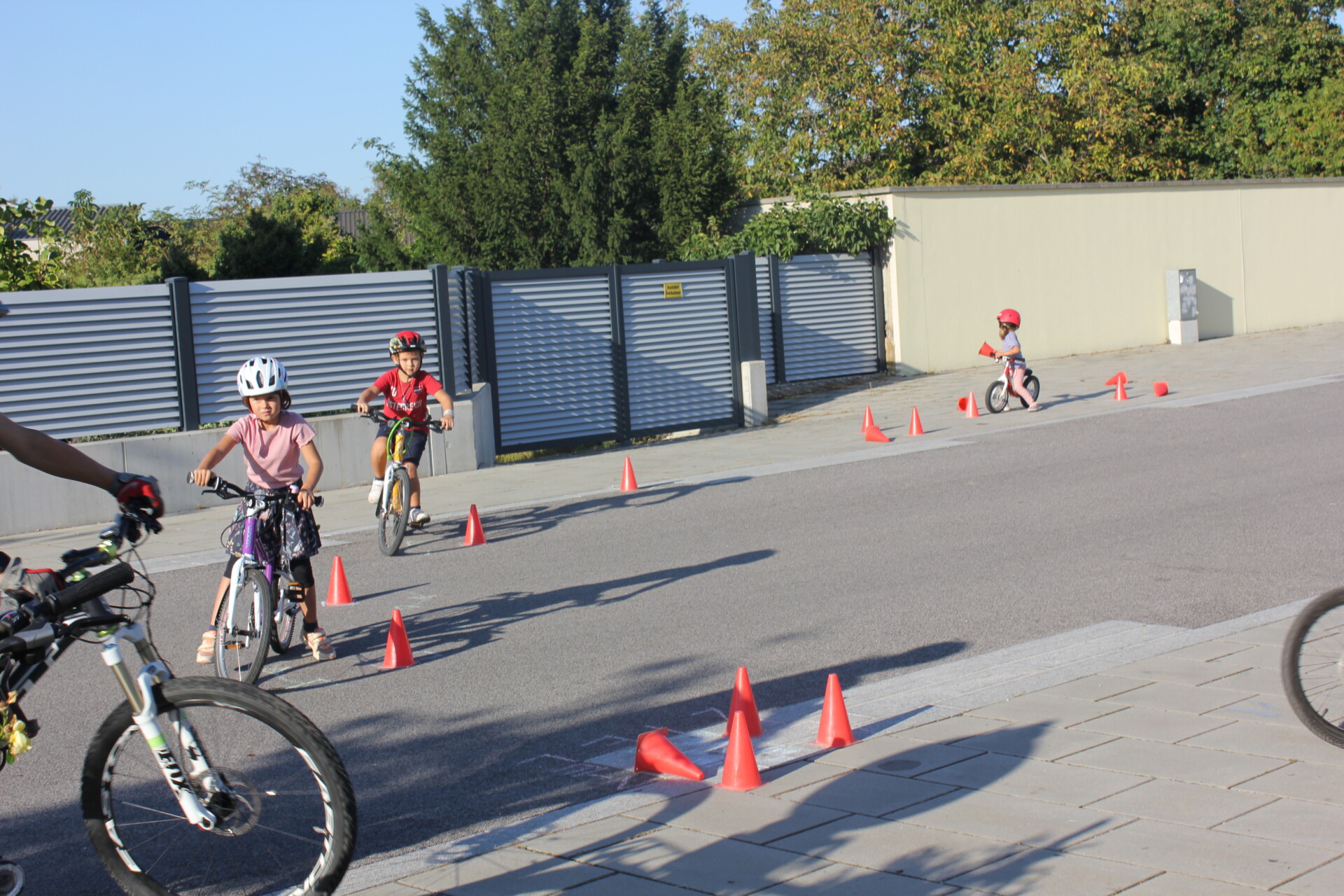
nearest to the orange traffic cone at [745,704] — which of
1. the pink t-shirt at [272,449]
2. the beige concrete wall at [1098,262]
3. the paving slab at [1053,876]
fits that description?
the paving slab at [1053,876]

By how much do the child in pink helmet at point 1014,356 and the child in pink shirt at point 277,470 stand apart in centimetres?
1223

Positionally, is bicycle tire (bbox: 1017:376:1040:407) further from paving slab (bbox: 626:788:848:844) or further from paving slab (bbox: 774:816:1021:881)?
paving slab (bbox: 774:816:1021:881)

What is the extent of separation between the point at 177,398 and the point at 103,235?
831 inches

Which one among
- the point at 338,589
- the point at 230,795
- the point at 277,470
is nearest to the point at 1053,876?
the point at 230,795

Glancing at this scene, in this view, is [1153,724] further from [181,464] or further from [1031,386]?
[1031,386]

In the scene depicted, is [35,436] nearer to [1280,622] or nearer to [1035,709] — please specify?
[1035,709]

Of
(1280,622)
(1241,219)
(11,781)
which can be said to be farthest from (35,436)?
(1241,219)

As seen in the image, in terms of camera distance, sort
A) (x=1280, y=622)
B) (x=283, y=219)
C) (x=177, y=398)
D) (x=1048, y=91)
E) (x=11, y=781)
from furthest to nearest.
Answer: (x=1048, y=91)
(x=283, y=219)
(x=177, y=398)
(x=1280, y=622)
(x=11, y=781)

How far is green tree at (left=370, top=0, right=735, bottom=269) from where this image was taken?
2697cm

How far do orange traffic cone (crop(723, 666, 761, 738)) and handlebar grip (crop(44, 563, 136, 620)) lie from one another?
7.15ft

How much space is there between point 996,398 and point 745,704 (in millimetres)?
13442

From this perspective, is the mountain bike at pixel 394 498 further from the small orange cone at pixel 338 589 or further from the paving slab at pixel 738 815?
the paving slab at pixel 738 815

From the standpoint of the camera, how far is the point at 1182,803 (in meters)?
4.19

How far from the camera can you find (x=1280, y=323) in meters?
29.5
